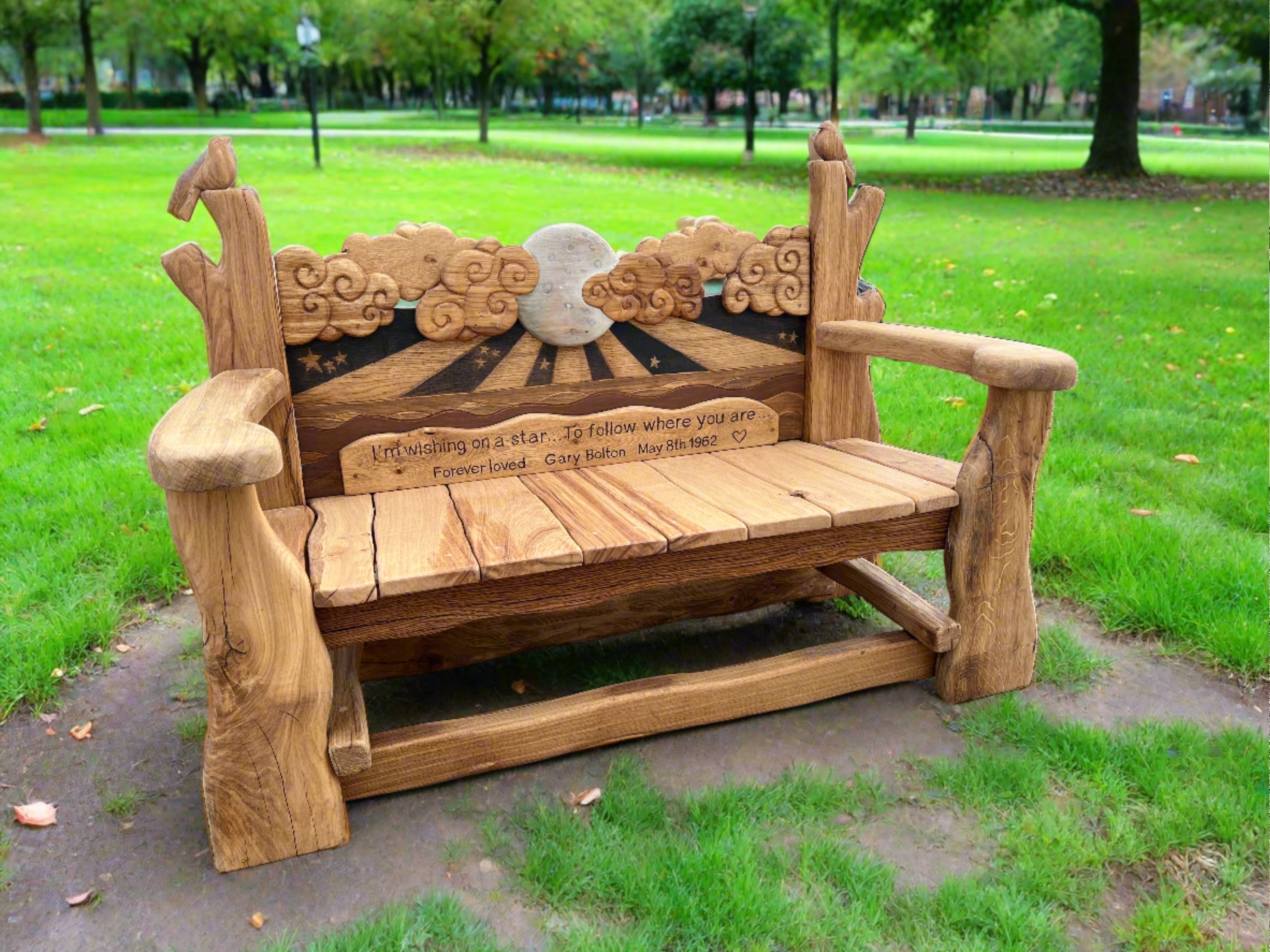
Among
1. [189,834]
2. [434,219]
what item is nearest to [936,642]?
[189,834]

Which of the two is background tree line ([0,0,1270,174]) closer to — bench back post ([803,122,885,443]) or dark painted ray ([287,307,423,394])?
bench back post ([803,122,885,443])

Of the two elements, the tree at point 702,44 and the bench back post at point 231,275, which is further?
the tree at point 702,44

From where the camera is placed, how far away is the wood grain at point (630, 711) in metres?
2.32

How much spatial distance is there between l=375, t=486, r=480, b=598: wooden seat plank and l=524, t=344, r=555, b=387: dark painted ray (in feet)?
1.22

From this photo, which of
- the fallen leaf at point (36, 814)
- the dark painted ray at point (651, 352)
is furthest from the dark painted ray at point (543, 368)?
the fallen leaf at point (36, 814)

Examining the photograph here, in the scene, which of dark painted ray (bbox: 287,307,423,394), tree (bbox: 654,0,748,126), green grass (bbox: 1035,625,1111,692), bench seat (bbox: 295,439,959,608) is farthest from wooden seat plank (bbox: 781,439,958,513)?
tree (bbox: 654,0,748,126)

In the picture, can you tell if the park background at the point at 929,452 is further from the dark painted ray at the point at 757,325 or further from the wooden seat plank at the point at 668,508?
the dark painted ray at the point at 757,325

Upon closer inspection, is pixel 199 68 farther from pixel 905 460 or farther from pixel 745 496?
pixel 745 496

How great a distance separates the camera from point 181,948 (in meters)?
A: 1.94

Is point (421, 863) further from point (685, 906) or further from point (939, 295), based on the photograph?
point (939, 295)

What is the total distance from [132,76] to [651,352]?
4791 centimetres

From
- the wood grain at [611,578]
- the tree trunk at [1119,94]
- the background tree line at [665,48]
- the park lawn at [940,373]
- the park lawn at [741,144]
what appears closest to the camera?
the wood grain at [611,578]

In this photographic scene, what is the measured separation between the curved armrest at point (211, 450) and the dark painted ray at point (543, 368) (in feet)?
2.69

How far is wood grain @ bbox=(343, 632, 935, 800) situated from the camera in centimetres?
232
